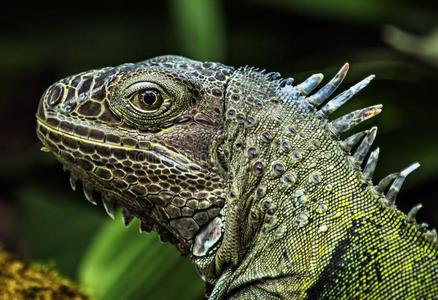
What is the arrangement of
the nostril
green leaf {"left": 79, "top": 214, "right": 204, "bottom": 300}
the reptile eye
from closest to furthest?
the reptile eye < the nostril < green leaf {"left": 79, "top": 214, "right": 204, "bottom": 300}

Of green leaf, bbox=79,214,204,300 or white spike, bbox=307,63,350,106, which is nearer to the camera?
white spike, bbox=307,63,350,106

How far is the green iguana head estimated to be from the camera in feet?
14.4

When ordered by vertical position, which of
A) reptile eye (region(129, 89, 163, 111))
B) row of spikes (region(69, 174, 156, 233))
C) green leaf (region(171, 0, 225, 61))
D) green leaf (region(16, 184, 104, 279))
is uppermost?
reptile eye (region(129, 89, 163, 111))

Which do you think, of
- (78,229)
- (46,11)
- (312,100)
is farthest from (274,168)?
(46,11)

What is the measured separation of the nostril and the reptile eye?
43 cm

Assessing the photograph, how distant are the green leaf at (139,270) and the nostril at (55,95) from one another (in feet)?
7.13

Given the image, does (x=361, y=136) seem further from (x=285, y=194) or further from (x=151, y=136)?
(x=151, y=136)

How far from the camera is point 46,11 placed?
11.8 meters

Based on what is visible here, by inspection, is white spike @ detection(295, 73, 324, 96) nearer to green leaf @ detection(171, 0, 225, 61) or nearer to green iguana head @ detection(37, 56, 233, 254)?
green iguana head @ detection(37, 56, 233, 254)

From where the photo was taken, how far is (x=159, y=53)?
443 inches

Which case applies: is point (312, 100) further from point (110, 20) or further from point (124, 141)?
point (110, 20)

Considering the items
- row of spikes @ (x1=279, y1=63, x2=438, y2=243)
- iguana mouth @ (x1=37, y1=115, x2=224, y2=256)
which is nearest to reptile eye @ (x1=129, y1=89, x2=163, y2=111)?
iguana mouth @ (x1=37, y1=115, x2=224, y2=256)

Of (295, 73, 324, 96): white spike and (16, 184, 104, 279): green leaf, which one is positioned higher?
(295, 73, 324, 96): white spike

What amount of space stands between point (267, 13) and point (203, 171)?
23.7ft
